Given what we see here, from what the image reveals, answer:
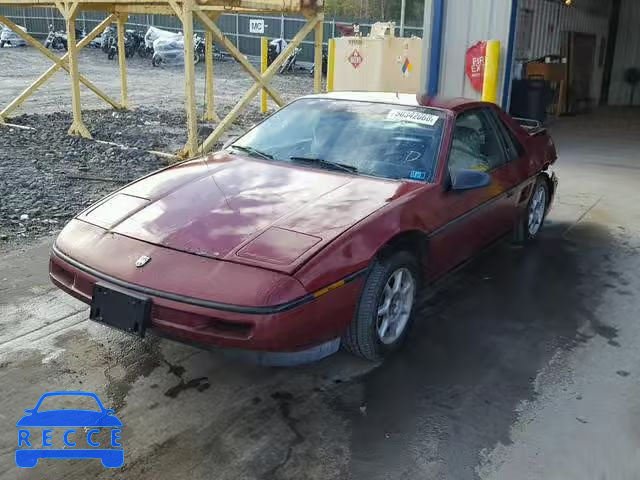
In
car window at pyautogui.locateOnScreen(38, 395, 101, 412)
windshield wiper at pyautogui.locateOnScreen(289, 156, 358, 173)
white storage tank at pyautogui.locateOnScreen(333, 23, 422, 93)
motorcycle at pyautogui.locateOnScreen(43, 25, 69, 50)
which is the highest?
motorcycle at pyautogui.locateOnScreen(43, 25, 69, 50)

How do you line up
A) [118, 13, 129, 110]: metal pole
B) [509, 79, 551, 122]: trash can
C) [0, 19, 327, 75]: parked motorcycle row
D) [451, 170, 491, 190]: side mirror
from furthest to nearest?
[0, 19, 327, 75]: parked motorcycle row
[509, 79, 551, 122]: trash can
[118, 13, 129, 110]: metal pole
[451, 170, 491, 190]: side mirror

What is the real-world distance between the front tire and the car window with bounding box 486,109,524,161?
1.76 metres

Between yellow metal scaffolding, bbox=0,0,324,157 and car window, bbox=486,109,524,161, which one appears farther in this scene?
yellow metal scaffolding, bbox=0,0,324,157

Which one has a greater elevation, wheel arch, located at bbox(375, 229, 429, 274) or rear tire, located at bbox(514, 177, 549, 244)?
wheel arch, located at bbox(375, 229, 429, 274)

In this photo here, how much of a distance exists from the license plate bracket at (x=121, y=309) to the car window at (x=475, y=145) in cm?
216

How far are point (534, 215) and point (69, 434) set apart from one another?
14.3ft

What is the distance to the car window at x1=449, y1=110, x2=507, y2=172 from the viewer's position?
167 inches

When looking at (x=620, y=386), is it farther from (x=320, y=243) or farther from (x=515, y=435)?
(x=320, y=243)

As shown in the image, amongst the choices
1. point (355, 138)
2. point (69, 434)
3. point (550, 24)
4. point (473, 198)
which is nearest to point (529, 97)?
point (550, 24)

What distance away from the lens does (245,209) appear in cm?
348

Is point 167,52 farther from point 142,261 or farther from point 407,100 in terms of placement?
point 142,261

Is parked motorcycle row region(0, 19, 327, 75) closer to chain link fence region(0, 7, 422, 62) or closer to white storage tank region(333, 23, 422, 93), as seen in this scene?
chain link fence region(0, 7, 422, 62)

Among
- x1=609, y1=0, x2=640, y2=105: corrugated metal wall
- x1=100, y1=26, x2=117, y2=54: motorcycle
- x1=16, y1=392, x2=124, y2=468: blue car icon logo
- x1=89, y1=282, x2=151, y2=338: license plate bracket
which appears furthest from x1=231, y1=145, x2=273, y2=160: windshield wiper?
x1=100, y1=26, x2=117, y2=54: motorcycle

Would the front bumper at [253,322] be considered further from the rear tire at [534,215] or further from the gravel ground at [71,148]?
the gravel ground at [71,148]
